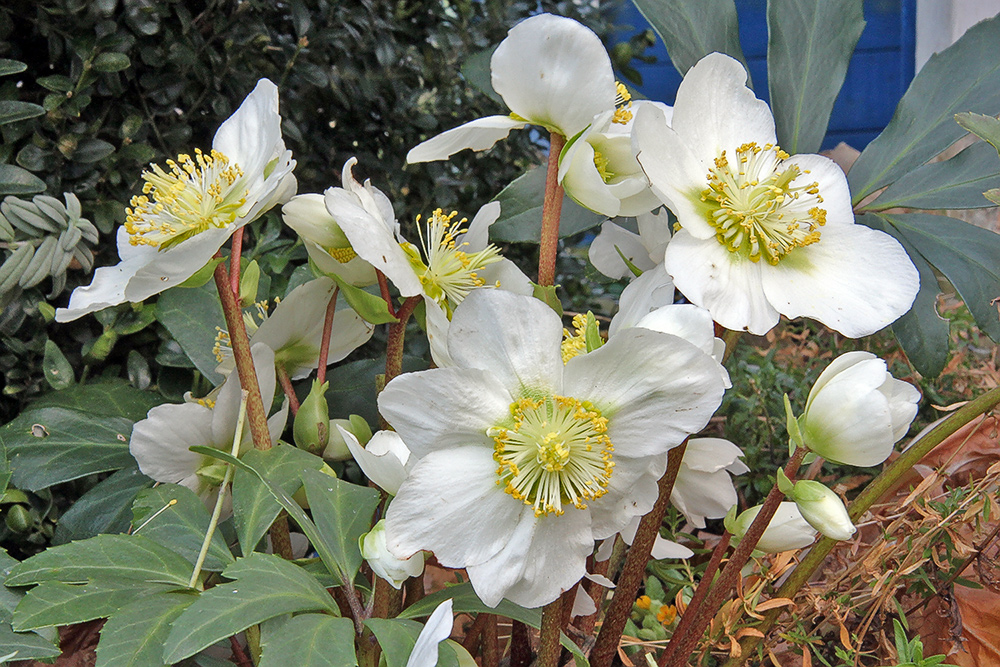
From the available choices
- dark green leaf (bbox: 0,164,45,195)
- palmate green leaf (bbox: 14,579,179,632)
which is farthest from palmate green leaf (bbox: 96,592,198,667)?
dark green leaf (bbox: 0,164,45,195)

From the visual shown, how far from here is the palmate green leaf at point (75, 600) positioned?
16.9 inches

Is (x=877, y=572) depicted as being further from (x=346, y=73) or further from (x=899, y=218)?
(x=346, y=73)

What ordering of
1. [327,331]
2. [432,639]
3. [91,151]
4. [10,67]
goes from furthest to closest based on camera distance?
[91,151]
[10,67]
[327,331]
[432,639]

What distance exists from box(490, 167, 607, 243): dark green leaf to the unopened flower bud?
0.64ft

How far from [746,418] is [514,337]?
559 mm

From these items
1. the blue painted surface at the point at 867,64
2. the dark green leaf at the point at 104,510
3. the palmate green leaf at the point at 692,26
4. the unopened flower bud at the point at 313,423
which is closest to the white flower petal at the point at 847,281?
the palmate green leaf at the point at 692,26

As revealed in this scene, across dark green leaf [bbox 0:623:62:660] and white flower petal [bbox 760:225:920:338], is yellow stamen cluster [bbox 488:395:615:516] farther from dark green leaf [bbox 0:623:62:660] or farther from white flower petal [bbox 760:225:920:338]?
dark green leaf [bbox 0:623:62:660]

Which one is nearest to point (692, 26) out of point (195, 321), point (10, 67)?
point (195, 321)

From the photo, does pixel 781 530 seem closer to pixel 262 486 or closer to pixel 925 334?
pixel 925 334

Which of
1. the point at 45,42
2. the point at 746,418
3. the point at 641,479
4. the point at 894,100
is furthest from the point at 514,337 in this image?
the point at 894,100

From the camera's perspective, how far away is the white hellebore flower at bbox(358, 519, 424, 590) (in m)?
0.45

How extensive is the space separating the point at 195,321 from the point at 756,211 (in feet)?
1.68

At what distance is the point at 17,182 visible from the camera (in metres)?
0.78

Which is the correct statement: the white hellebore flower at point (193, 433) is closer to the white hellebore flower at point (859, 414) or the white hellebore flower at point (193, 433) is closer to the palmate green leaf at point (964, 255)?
the white hellebore flower at point (859, 414)
